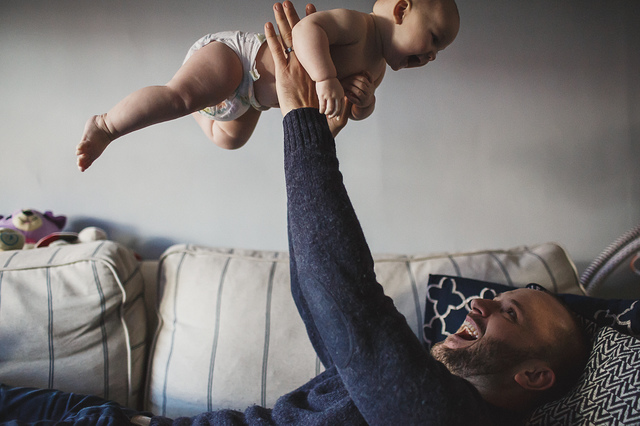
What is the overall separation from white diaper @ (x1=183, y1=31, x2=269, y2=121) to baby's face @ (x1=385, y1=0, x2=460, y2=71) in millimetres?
270

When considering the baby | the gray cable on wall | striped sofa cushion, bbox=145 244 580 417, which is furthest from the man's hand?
Answer: the gray cable on wall

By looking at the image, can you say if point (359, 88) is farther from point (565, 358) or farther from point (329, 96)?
point (565, 358)

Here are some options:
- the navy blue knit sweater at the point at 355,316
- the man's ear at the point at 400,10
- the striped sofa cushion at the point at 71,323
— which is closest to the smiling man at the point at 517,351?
the navy blue knit sweater at the point at 355,316

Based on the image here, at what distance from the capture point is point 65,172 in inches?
71.0

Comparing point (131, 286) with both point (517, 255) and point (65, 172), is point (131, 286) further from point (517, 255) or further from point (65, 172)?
point (517, 255)

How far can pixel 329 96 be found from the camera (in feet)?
2.64

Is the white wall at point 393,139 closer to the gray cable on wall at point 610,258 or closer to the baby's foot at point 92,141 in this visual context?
the gray cable on wall at point 610,258

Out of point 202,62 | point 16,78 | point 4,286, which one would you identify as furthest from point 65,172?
point 202,62

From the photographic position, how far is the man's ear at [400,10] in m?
0.88

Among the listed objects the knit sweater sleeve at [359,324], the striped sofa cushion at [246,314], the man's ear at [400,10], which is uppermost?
the man's ear at [400,10]

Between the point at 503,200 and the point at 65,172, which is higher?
the point at 65,172

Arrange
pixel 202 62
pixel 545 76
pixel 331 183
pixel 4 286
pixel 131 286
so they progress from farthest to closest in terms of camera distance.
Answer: pixel 545 76, pixel 131 286, pixel 4 286, pixel 202 62, pixel 331 183

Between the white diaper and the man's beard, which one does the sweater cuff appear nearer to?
the white diaper

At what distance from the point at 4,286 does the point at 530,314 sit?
1.47 metres
